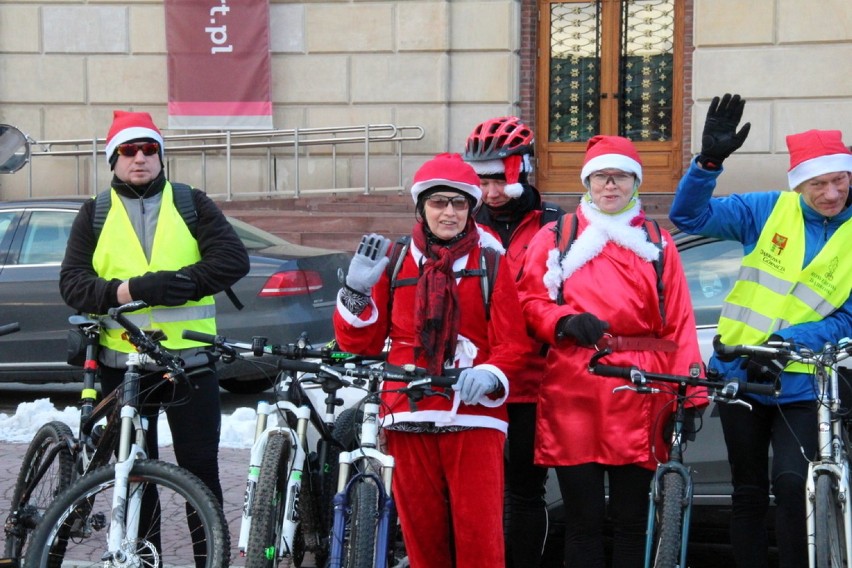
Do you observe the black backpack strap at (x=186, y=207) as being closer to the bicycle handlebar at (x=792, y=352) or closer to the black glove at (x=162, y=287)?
the black glove at (x=162, y=287)

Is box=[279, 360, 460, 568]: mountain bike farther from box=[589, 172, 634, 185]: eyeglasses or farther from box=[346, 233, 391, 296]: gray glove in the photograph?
box=[589, 172, 634, 185]: eyeglasses

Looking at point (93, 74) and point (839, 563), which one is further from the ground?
point (93, 74)

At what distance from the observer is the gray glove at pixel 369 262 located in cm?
450

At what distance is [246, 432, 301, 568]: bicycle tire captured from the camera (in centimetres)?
455

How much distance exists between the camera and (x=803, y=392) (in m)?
4.85

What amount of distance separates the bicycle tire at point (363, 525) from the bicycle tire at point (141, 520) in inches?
22.4

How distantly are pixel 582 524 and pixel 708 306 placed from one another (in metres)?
1.64

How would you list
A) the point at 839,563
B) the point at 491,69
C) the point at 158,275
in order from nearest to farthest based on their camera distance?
the point at 839,563
the point at 158,275
the point at 491,69

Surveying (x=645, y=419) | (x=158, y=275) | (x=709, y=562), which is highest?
(x=158, y=275)

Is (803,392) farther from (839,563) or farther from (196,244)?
(196,244)

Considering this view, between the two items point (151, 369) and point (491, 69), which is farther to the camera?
point (491, 69)

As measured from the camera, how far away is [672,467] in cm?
464

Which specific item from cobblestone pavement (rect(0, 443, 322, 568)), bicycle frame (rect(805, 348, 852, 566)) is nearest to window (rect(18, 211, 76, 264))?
cobblestone pavement (rect(0, 443, 322, 568))

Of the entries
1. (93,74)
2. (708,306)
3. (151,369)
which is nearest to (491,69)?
(93,74)
